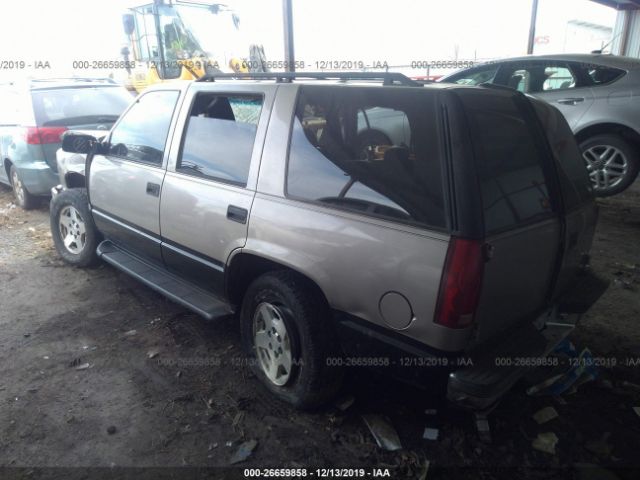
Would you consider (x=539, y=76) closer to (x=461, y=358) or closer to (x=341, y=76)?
(x=341, y=76)

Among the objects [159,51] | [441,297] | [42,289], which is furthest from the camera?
[159,51]

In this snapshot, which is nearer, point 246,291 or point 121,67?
point 246,291

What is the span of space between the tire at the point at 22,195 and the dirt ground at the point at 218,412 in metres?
3.36

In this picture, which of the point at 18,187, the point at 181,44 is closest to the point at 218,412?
the point at 18,187

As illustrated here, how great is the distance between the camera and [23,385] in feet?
9.78

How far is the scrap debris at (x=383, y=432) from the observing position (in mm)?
2484

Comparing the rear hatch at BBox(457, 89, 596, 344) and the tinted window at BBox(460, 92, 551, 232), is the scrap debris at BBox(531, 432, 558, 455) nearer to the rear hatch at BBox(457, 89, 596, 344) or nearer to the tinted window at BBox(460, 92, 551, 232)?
the rear hatch at BBox(457, 89, 596, 344)

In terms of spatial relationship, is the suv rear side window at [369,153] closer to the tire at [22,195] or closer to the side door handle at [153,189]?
the side door handle at [153,189]

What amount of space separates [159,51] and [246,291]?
1000 centimetres

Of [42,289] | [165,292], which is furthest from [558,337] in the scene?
[42,289]

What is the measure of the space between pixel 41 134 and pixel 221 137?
169 inches

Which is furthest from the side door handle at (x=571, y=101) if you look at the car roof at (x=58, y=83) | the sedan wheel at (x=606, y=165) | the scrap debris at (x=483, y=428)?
the car roof at (x=58, y=83)

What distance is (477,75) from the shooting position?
7027 mm

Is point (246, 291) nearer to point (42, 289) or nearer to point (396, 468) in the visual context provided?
point (396, 468)
